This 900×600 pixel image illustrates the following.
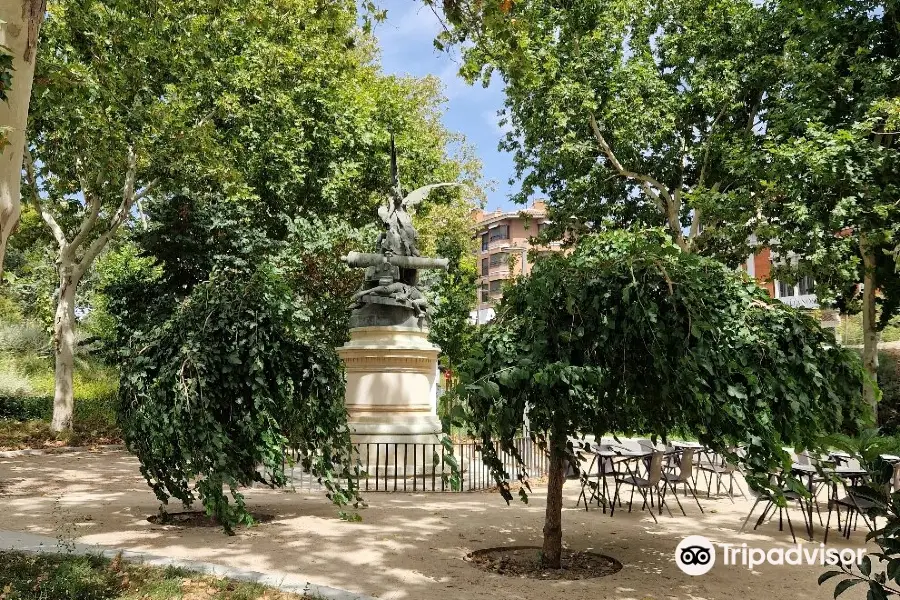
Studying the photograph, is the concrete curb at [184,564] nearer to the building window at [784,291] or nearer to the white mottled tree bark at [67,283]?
the white mottled tree bark at [67,283]

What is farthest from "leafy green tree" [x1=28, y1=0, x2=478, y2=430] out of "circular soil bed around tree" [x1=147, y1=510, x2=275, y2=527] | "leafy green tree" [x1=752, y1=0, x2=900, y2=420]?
"leafy green tree" [x1=752, y1=0, x2=900, y2=420]

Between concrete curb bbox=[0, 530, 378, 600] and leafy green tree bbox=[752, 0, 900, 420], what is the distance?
1238 centimetres

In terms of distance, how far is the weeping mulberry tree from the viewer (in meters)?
5.43

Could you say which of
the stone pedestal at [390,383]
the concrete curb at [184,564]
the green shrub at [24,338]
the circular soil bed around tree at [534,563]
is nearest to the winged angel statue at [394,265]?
the stone pedestal at [390,383]

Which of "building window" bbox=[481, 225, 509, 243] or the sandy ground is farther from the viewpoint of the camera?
"building window" bbox=[481, 225, 509, 243]

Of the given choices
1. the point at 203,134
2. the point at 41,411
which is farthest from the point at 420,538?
the point at 41,411

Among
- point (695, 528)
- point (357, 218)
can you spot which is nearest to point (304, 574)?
point (695, 528)

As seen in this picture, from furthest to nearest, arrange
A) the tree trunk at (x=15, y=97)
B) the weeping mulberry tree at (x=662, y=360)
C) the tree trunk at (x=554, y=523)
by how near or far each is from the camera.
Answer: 1. the tree trunk at (x=554, y=523)
2. the weeping mulberry tree at (x=662, y=360)
3. the tree trunk at (x=15, y=97)

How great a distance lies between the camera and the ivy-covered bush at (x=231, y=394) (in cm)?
719

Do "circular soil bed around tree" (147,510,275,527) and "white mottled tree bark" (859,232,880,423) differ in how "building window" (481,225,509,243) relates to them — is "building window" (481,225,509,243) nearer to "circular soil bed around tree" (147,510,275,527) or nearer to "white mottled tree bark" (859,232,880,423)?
"white mottled tree bark" (859,232,880,423)

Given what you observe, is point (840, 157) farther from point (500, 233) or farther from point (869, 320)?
point (500, 233)

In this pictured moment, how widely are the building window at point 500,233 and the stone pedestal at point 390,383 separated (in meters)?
49.6

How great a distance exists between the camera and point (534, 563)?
6.92 meters

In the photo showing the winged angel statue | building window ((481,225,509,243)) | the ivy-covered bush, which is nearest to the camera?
the ivy-covered bush
